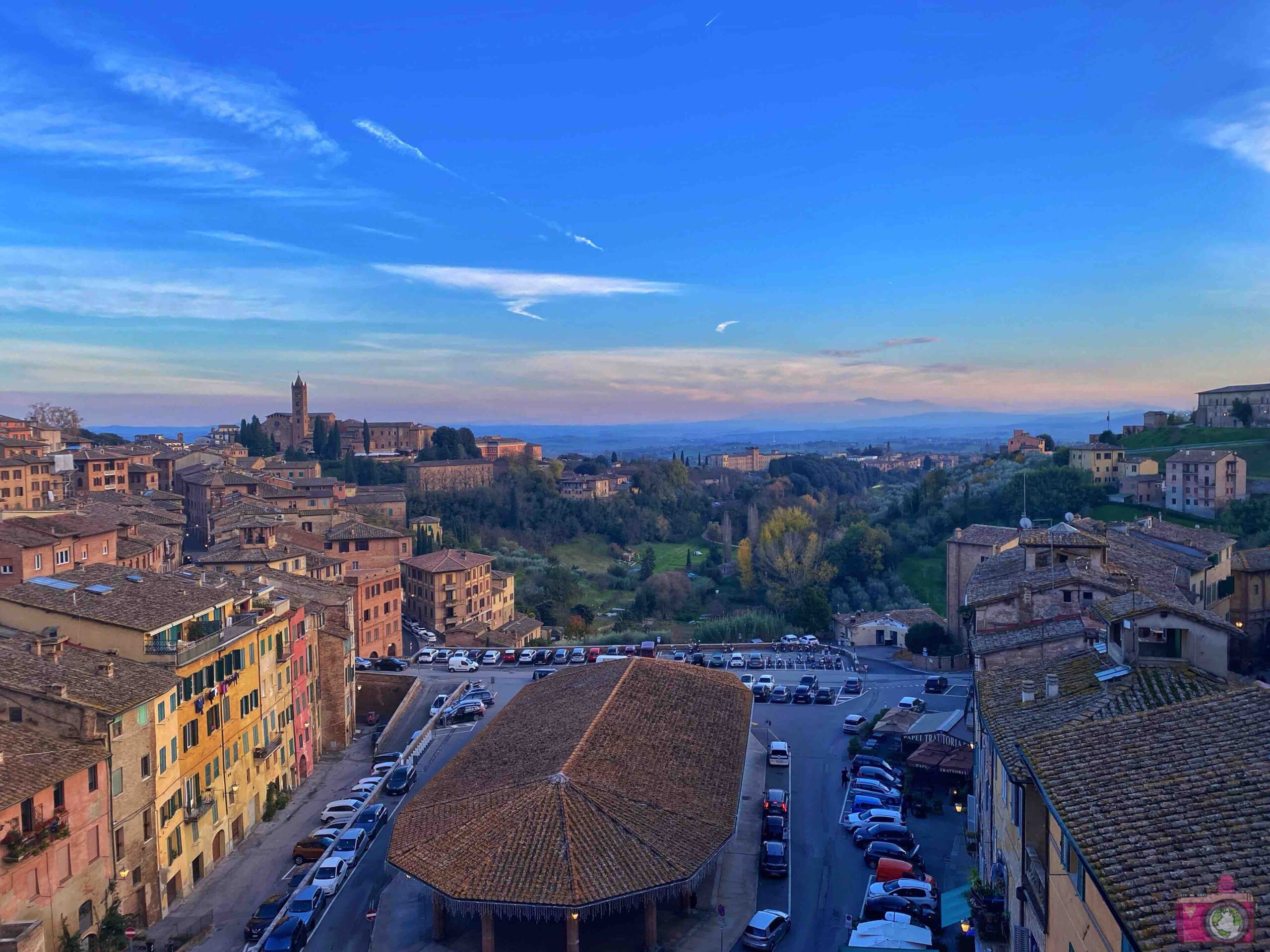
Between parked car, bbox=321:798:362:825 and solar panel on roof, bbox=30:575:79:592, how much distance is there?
9.21m

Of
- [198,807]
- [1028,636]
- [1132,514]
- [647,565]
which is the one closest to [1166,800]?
[1028,636]

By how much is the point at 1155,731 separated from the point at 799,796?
17391 mm

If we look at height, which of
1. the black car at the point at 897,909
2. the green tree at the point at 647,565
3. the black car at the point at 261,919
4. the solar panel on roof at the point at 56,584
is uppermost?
the solar panel on roof at the point at 56,584

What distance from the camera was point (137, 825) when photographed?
2083 cm

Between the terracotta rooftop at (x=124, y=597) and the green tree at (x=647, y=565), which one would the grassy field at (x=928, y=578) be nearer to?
the green tree at (x=647, y=565)

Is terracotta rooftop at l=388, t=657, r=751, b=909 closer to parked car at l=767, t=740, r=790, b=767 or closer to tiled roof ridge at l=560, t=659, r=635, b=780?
tiled roof ridge at l=560, t=659, r=635, b=780

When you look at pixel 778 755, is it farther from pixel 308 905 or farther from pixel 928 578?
pixel 928 578

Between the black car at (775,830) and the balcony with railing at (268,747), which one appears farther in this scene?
the balcony with railing at (268,747)

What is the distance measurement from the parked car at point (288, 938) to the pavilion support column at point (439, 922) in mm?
2766

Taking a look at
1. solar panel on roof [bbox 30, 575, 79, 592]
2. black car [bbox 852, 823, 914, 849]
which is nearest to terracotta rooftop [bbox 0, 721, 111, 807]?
solar panel on roof [bbox 30, 575, 79, 592]

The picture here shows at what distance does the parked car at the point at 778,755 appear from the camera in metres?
30.0

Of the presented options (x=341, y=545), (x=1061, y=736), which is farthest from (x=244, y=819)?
(x=341, y=545)

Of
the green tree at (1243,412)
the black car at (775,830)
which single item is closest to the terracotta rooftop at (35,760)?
the black car at (775,830)

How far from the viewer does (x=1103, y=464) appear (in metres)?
77.6
